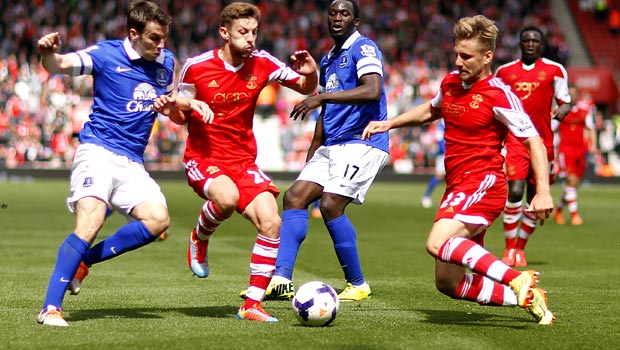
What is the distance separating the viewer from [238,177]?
26.7 feet

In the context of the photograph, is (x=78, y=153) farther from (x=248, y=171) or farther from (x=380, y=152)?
(x=380, y=152)

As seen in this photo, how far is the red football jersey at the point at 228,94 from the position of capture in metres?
8.21

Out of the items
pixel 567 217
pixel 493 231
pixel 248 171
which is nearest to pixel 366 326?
pixel 248 171

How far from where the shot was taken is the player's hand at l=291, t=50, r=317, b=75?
318 inches

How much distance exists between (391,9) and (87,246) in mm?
36403

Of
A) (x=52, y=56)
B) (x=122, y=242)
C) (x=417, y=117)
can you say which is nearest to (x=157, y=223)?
(x=122, y=242)

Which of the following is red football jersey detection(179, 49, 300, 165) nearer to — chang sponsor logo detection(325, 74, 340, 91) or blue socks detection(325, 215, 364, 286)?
chang sponsor logo detection(325, 74, 340, 91)

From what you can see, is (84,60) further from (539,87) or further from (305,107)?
(539,87)

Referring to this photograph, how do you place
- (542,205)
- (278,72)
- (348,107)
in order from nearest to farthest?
(542,205), (278,72), (348,107)

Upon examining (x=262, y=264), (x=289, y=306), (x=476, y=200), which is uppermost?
Answer: (x=476, y=200)

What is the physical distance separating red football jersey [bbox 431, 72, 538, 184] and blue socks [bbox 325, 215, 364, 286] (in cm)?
144

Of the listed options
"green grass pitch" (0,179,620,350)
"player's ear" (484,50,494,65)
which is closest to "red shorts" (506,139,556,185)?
"green grass pitch" (0,179,620,350)

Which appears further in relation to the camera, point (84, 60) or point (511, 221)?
point (511, 221)

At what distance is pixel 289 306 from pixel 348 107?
174 centimetres
